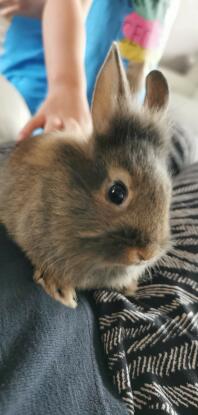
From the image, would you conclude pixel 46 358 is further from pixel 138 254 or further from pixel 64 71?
pixel 64 71

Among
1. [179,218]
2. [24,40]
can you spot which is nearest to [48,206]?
[179,218]

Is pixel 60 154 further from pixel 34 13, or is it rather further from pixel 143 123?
pixel 34 13

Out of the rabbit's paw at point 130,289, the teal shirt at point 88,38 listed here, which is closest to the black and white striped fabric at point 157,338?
the rabbit's paw at point 130,289

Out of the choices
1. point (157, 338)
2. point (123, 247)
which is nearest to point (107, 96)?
point (123, 247)

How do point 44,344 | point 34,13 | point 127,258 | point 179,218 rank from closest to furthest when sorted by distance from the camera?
1. point 44,344
2. point 127,258
3. point 179,218
4. point 34,13

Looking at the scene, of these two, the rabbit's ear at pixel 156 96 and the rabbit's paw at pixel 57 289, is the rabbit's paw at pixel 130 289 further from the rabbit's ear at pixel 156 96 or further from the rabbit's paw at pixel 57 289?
the rabbit's ear at pixel 156 96

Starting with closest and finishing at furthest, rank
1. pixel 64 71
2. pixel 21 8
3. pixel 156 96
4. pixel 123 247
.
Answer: pixel 123 247
pixel 156 96
pixel 64 71
pixel 21 8

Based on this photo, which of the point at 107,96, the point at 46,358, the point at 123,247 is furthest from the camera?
the point at 107,96
